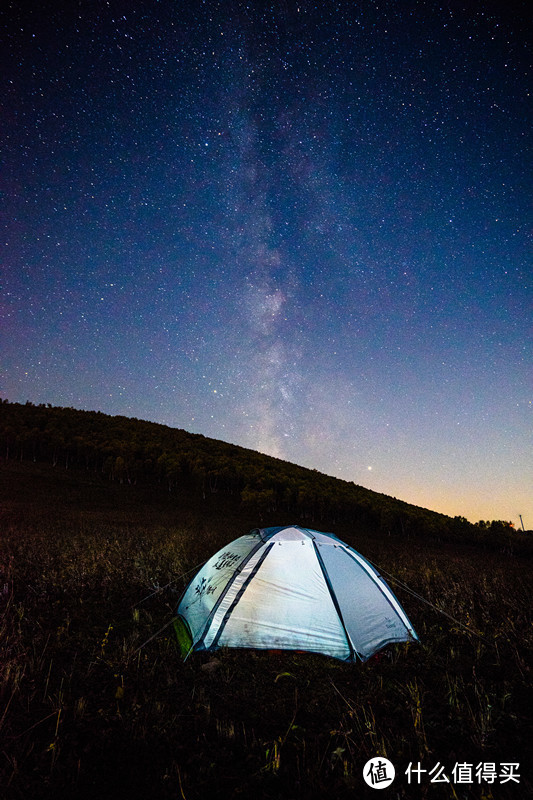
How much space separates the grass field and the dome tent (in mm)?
309

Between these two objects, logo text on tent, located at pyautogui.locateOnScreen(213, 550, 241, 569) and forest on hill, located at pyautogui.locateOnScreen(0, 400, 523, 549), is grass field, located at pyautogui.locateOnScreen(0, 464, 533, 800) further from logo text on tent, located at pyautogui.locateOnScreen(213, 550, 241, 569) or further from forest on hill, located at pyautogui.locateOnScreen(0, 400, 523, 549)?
forest on hill, located at pyautogui.locateOnScreen(0, 400, 523, 549)

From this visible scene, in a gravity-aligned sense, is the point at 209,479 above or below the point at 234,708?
above

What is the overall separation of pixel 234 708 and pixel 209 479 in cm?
4615

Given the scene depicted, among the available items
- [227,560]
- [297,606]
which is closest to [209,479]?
[227,560]

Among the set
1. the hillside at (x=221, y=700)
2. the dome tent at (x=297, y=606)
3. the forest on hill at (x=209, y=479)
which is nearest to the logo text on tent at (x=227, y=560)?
the dome tent at (x=297, y=606)

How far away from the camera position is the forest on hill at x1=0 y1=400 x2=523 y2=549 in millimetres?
42625

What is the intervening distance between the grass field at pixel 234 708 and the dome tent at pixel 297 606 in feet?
1.02

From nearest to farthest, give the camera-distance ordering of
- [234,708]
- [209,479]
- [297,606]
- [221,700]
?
[234,708] → [221,700] → [297,606] → [209,479]

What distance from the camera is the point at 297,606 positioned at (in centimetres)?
572

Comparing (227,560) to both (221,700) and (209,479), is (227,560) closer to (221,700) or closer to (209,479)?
(221,700)

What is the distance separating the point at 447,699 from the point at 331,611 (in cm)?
182

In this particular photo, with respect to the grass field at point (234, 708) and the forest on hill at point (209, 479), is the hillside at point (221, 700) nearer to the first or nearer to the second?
the grass field at point (234, 708)

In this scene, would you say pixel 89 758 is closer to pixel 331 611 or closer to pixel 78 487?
pixel 331 611

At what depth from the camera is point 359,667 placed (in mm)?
5418
